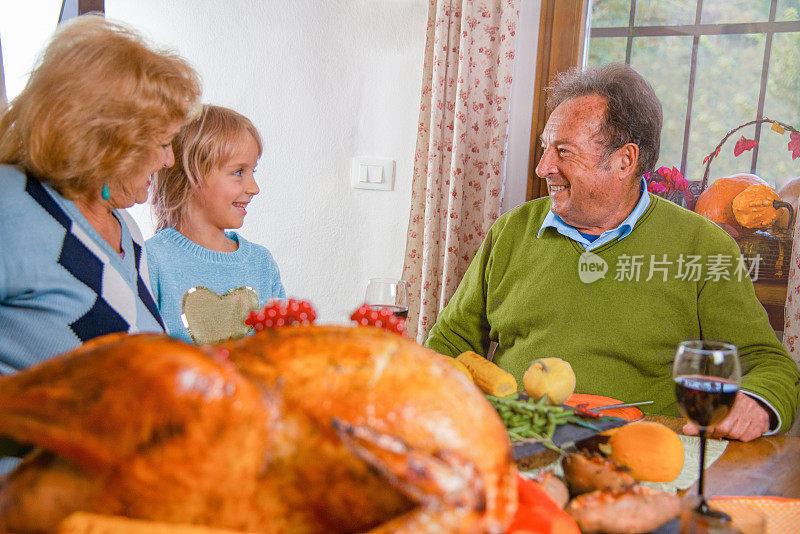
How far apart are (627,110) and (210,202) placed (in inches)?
48.2

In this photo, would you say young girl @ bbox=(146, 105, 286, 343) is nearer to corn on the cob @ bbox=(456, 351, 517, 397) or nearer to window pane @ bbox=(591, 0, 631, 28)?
corn on the cob @ bbox=(456, 351, 517, 397)

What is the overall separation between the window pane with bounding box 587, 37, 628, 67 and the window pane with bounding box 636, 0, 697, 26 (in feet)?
0.31

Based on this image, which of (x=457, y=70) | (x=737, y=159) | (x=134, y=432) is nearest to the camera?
(x=134, y=432)

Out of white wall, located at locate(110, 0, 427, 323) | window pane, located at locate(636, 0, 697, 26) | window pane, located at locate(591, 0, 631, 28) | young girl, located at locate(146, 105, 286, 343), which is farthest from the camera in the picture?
white wall, located at locate(110, 0, 427, 323)

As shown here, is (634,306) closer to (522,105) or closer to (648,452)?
(648,452)

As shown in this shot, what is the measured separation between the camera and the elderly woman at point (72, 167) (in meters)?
0.93

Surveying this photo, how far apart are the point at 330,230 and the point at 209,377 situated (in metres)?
2.39

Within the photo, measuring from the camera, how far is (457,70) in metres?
2.52

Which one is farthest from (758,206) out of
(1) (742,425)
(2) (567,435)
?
(2) (567,435)

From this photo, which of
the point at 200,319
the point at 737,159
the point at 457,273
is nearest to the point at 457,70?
the point at 457,273

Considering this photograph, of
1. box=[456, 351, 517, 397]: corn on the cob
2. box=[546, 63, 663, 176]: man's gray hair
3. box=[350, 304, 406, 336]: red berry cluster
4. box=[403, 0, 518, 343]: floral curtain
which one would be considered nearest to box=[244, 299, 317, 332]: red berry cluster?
box=[350, 304, 406, 336]: red berry cluster

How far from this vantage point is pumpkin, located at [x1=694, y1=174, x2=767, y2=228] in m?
2.21

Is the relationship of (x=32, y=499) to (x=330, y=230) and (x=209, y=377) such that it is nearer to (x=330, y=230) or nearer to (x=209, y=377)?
(x=209, y=377)

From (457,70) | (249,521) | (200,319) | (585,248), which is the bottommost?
(200,319)
